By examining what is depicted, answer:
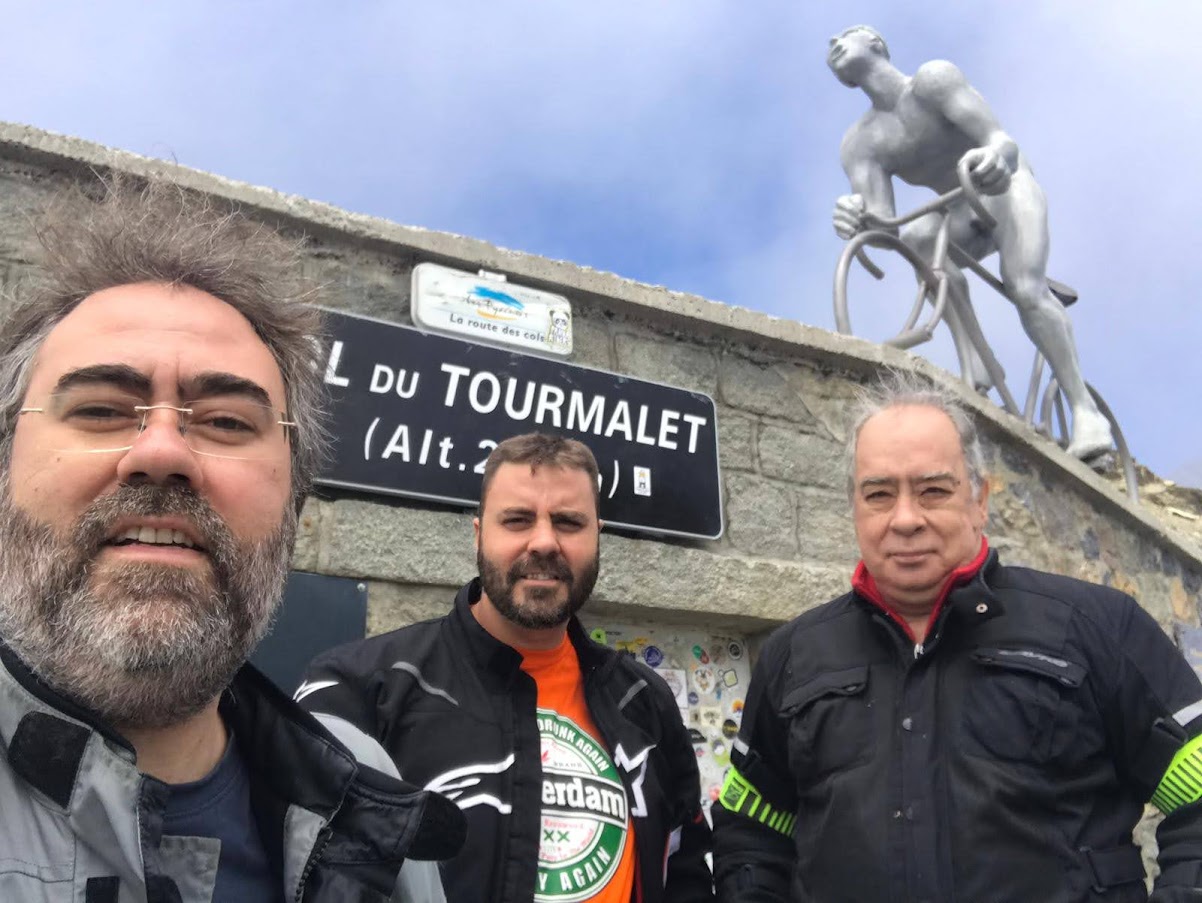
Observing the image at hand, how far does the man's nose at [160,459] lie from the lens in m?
1.15

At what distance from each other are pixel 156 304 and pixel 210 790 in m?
0.62

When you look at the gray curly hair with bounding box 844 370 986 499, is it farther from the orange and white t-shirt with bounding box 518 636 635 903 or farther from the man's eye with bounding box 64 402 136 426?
the man's eye with bounding box 64 402 136 426

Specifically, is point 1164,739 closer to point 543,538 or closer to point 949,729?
point 949,729

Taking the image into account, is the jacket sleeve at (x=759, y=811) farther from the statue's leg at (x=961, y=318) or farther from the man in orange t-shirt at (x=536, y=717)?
the statue's leg at (x=961, y=318)

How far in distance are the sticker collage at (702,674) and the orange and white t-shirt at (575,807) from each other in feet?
3.48

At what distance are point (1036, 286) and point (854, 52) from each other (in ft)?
6.48

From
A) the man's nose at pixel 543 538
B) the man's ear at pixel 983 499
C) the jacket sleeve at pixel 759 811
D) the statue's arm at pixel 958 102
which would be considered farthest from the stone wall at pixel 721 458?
the statue's arm at pixel 958 102

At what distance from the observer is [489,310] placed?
3.38 m

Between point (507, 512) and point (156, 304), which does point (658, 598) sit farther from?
point (156, 304)

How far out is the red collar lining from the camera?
199cm

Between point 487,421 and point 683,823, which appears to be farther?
point 487,421

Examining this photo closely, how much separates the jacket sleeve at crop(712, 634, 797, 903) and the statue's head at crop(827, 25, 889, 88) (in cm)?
563

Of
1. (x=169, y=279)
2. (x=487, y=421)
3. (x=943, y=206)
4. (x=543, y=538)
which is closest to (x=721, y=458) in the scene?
(x=487, y=421)

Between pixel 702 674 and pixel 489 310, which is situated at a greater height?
pixel 489 310
